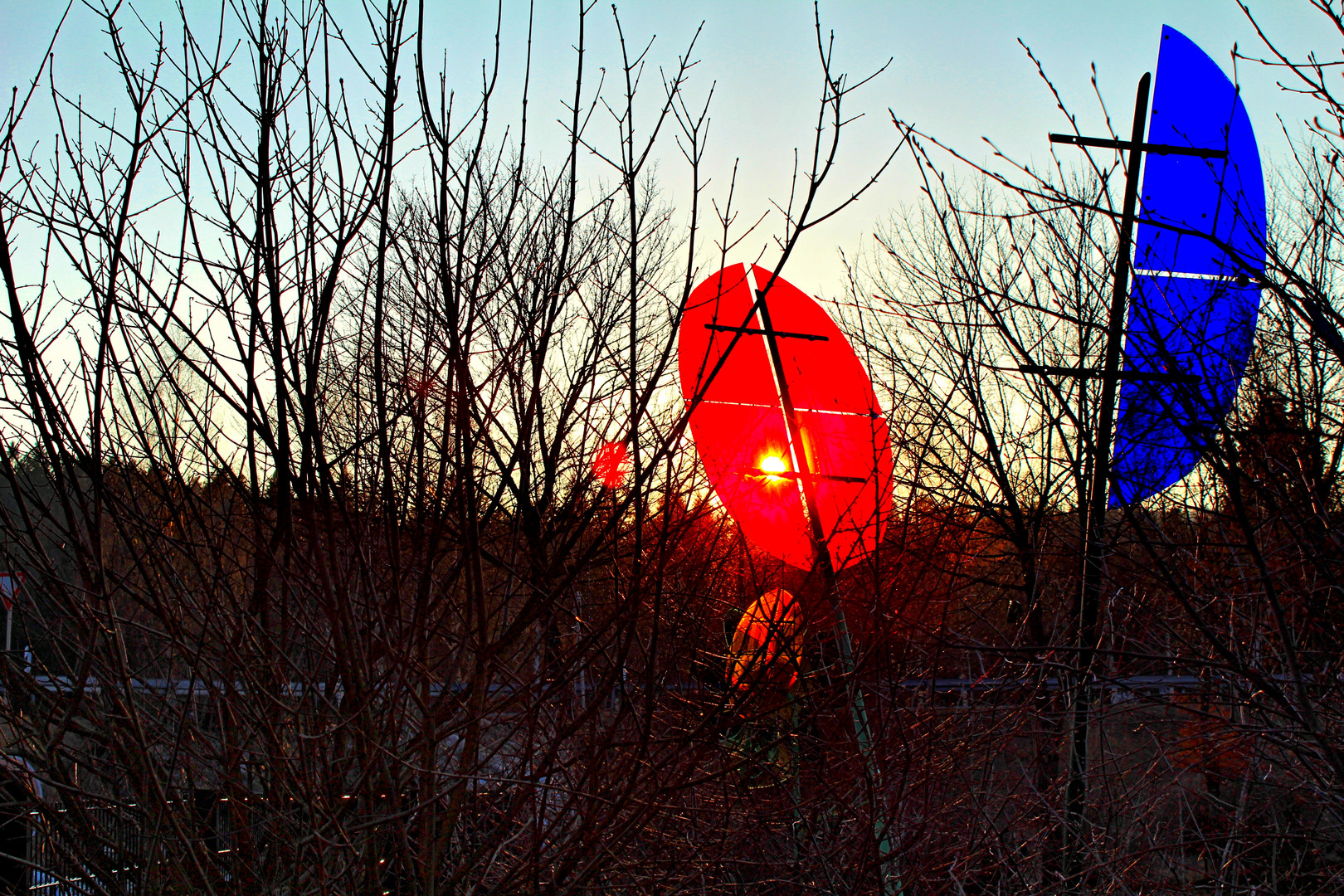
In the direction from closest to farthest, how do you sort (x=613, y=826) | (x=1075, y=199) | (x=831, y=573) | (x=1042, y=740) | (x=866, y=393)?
(x=1075, y=199) < (x=613, y=826) < (x=831, y=573) < (x=1042, y=740) < (x=866, y=393)

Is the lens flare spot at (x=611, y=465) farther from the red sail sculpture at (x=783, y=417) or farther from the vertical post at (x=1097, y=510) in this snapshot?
the red sail sculpture at (x=783, y=417)

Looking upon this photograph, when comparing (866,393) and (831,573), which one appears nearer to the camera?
(831,573)

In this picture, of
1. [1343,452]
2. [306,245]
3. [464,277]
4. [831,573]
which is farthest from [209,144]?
[1343,452]

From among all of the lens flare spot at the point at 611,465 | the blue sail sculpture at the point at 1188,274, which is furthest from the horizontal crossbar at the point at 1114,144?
the lens flare spot at the point at 611,465

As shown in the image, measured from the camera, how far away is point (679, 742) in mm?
1733

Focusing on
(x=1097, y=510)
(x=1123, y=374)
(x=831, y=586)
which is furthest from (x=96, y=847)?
(x=1097, y=510)

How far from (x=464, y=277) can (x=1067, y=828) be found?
109 inches

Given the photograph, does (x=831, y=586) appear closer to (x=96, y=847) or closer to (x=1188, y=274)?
(x=1188, y=274)

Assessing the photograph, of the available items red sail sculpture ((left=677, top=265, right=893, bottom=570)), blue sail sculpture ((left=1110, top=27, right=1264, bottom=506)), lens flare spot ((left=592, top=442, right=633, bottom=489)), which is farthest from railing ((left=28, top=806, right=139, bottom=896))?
red sail sculpture ((left=677, top=265, right=893, bottom=570))

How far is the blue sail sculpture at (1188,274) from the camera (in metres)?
2.12

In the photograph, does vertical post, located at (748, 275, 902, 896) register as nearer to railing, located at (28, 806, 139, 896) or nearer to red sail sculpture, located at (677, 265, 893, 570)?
red sail sculpture, located at (677, 265, 893, 570)

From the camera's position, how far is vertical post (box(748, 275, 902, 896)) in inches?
105

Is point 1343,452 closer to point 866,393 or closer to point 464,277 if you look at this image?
point 866,393

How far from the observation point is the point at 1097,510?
2.69 meters
